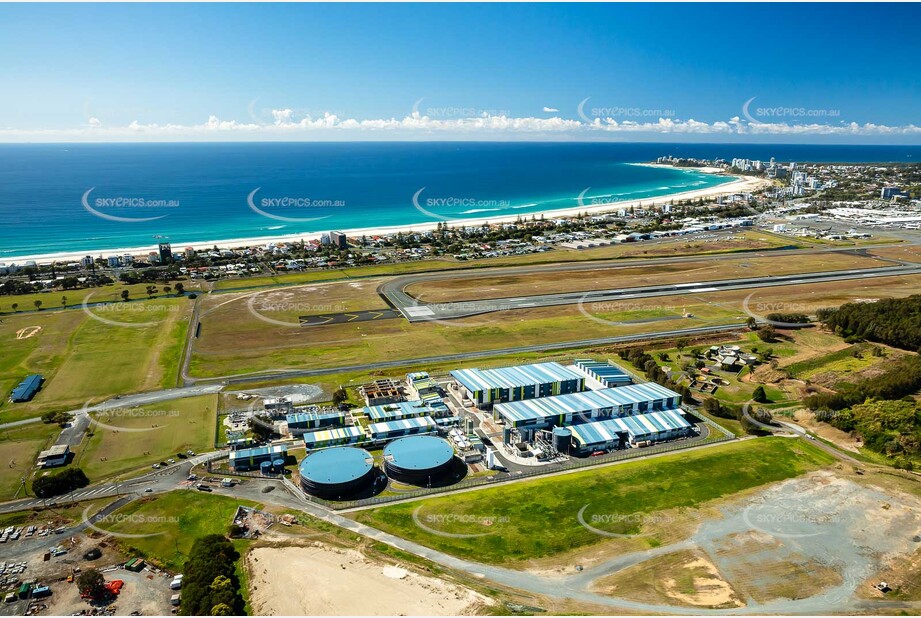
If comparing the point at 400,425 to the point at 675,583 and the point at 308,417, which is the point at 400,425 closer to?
the point at 308,417

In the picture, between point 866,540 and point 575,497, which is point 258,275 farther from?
point 866,540

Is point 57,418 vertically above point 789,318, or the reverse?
point 789,318

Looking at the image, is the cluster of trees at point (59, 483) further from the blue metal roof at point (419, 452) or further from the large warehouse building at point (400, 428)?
the blue metal roof at point (419, 452)

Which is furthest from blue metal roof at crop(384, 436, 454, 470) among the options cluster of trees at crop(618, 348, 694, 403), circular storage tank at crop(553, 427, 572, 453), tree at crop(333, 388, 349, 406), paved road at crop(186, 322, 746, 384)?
cluster of trees at crop(618, 348, 694, 403)

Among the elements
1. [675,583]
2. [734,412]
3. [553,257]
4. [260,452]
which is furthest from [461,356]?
[553,257]

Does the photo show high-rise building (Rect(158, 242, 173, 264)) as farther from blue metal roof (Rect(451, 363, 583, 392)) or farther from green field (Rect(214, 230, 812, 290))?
blue metal roof (Rect(451, 363, 583, 392))

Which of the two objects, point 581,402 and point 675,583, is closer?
point 675,583

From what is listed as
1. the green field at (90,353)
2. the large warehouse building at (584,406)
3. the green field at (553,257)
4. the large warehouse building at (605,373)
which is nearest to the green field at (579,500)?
the large warehouse building at (584,406)
